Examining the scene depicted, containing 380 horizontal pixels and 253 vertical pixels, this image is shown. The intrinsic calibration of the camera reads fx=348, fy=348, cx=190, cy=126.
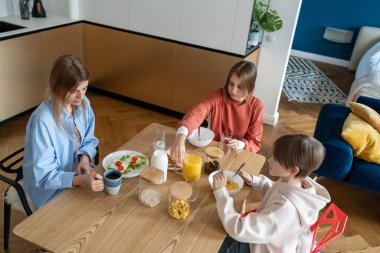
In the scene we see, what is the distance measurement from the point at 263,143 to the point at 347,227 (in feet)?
3.55

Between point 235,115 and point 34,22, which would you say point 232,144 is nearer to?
point 235,115

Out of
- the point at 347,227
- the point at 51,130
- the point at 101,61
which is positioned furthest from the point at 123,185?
the point at 101,61

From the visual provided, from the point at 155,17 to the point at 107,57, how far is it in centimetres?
74

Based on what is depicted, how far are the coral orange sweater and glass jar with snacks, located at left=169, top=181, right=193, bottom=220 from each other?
2.09ft

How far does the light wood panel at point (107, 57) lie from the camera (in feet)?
11.4

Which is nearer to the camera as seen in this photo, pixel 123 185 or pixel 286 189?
pixel 286 189

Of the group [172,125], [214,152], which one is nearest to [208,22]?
[172,125]

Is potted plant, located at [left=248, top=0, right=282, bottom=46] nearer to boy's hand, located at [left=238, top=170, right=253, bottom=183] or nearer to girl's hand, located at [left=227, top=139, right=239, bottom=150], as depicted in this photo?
girl's hand, located at [left=227, top=139, right=239, bottom=150]

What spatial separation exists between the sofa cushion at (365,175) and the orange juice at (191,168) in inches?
54.6

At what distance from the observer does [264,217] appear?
118cm

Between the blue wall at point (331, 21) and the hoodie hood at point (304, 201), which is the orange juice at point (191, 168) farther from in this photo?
the blue wall at point (331, 21)

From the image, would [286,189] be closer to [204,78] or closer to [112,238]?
[112,238]

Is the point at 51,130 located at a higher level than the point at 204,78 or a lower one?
higher

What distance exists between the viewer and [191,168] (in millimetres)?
1423
